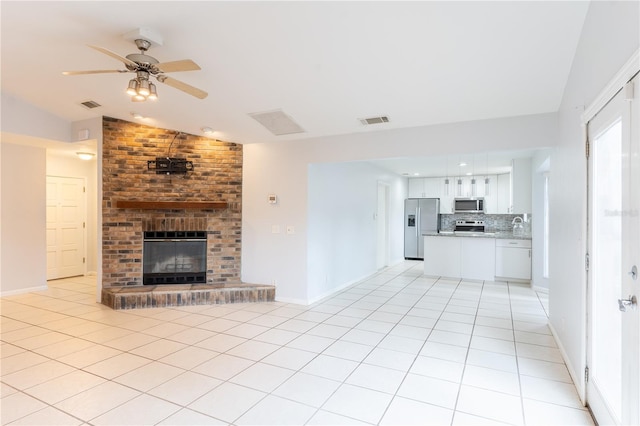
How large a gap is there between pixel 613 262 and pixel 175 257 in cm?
540

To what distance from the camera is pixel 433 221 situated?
9539mm

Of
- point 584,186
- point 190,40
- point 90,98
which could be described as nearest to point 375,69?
point 190,40

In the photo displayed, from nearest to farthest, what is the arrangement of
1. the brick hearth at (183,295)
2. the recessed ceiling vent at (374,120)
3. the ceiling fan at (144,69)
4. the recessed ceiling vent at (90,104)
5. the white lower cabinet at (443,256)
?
the ceiling fan at (144,69)
the recessed ceiling vent at (374,120)
the recessed ceiling vent at (90,104)
the brick hearth at (183,295)
the white lower cabinet at (443,256)

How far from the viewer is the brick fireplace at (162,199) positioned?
5.11m

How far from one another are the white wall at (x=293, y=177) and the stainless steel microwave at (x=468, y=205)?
492 centimetres

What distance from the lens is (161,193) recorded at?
5.32m

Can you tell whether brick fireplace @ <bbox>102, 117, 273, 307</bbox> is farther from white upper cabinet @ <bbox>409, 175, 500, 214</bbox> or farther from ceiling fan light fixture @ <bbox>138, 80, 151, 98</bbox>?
white upper cabinet @ <bbox>409, 175, 500, 214</bbox>

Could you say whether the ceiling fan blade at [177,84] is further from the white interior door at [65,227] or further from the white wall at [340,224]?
the white interior door at [65,227]

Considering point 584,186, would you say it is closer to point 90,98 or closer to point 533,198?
point 533,198

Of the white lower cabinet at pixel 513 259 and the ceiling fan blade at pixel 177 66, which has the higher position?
the ceiling fan blade at pixel 177 66

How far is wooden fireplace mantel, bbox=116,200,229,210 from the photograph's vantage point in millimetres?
5055

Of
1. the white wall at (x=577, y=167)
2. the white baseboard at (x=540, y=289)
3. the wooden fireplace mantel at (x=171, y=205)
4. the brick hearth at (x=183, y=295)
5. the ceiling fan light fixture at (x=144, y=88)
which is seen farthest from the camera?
the white baseboard at (x=540, y=289)

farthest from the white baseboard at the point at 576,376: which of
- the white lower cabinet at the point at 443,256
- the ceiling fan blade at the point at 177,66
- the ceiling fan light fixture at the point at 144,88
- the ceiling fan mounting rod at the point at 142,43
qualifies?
the ceiling fan mounting rod at the point at 142,43

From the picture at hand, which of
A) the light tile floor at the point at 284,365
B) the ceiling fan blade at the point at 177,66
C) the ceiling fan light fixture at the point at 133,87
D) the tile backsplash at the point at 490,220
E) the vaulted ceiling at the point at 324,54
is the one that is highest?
the vaulted ceiling at the point at 324,54
